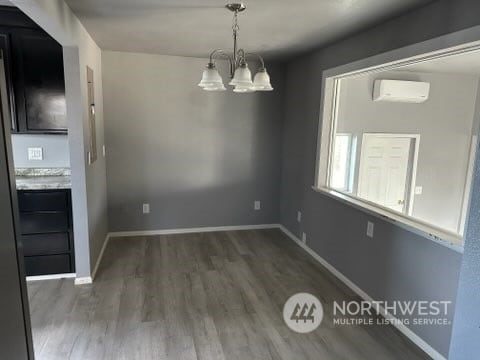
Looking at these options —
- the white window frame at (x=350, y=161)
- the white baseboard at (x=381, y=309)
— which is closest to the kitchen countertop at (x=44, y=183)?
the white baseboard at (x=381, y=309)

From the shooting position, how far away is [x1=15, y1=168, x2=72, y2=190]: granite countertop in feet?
9.55

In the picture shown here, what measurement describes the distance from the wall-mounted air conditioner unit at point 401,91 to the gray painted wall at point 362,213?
0.71 meters

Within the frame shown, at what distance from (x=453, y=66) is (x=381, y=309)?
2659 millimetres

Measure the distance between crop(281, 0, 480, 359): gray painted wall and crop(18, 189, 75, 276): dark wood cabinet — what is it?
255cm

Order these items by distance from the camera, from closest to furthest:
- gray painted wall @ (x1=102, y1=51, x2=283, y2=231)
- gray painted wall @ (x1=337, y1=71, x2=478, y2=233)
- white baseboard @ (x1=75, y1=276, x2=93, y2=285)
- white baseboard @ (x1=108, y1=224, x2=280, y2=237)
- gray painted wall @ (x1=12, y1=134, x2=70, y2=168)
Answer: white baseboard @ (x1=75, y1=276, x2=93, y2=285) < gray painted wall @ (x1=12, y1=134, x2=70, y2=168) < gray painted wall @ (x1=337, y1=71, x2=478, y2=233) < gray painted wall @ (x1=102, y1=51, x2=283, y2=231) < white baseboard @ (x1=108, y1=224, x2=280, y2=237)

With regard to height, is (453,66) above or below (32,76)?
above

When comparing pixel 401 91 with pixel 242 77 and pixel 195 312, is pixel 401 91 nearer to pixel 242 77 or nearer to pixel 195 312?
pixel 242 77

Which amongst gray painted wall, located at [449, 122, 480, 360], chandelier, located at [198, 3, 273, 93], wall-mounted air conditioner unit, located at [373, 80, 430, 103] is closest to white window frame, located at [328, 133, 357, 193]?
wall-mounted air conditioner unit, located at [373, 80, 430, 103]

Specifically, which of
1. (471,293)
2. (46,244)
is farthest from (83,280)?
(471,293)

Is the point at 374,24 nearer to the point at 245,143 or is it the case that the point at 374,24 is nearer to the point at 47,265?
the point at 245,143

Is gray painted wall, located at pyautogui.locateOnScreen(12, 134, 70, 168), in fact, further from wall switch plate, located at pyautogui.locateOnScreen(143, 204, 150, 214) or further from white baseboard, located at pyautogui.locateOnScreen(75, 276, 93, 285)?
white baseboard, located at pyautogui.locateOnScreen(75, 276, 93, 285)

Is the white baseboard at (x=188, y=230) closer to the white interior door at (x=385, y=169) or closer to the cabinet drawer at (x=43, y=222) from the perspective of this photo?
the cabinet drawer at (x=43, y=222)

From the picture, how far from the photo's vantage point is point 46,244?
3.02 m

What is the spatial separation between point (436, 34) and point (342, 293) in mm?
2185
